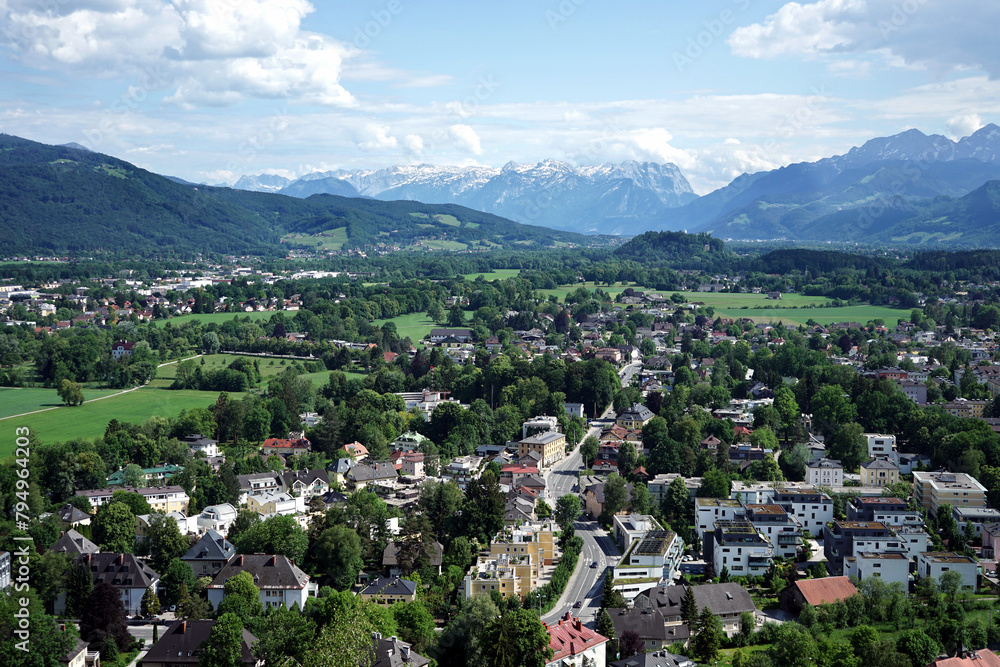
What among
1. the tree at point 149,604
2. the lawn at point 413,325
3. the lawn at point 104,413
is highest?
the lawn at point 104,413

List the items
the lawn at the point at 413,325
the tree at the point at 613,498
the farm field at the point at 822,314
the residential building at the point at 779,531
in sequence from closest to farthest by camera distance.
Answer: the residential building at the point at 779,531 < the tree at the point at 613,498 < the lawn at the point at 413,325 < the farm field at the point at 822,314

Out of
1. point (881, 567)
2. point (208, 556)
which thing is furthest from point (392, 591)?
point (881, 567)

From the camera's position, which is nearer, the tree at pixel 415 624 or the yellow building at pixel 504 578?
the tree at pixel 415 624

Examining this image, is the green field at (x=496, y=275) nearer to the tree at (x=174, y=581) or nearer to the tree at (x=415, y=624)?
the tree at (x=174, y=581)

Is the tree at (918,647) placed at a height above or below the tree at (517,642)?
below

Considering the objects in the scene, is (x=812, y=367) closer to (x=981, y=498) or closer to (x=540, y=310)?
(x=981, y=498)

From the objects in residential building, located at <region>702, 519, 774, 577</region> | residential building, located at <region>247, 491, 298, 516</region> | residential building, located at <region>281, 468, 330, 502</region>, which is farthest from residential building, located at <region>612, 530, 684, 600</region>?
residential building, located at <region>281, 468, 330, 502</region>

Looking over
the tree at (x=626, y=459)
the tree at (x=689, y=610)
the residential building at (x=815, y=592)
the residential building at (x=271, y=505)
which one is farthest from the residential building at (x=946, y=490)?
the residential building at (x=271, y=505)

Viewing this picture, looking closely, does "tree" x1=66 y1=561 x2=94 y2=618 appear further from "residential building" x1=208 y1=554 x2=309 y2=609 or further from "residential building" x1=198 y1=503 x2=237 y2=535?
"residential building" x1=198 y1=503 x2=237 y2=535

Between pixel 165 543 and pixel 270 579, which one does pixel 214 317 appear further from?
pixel 270 579
